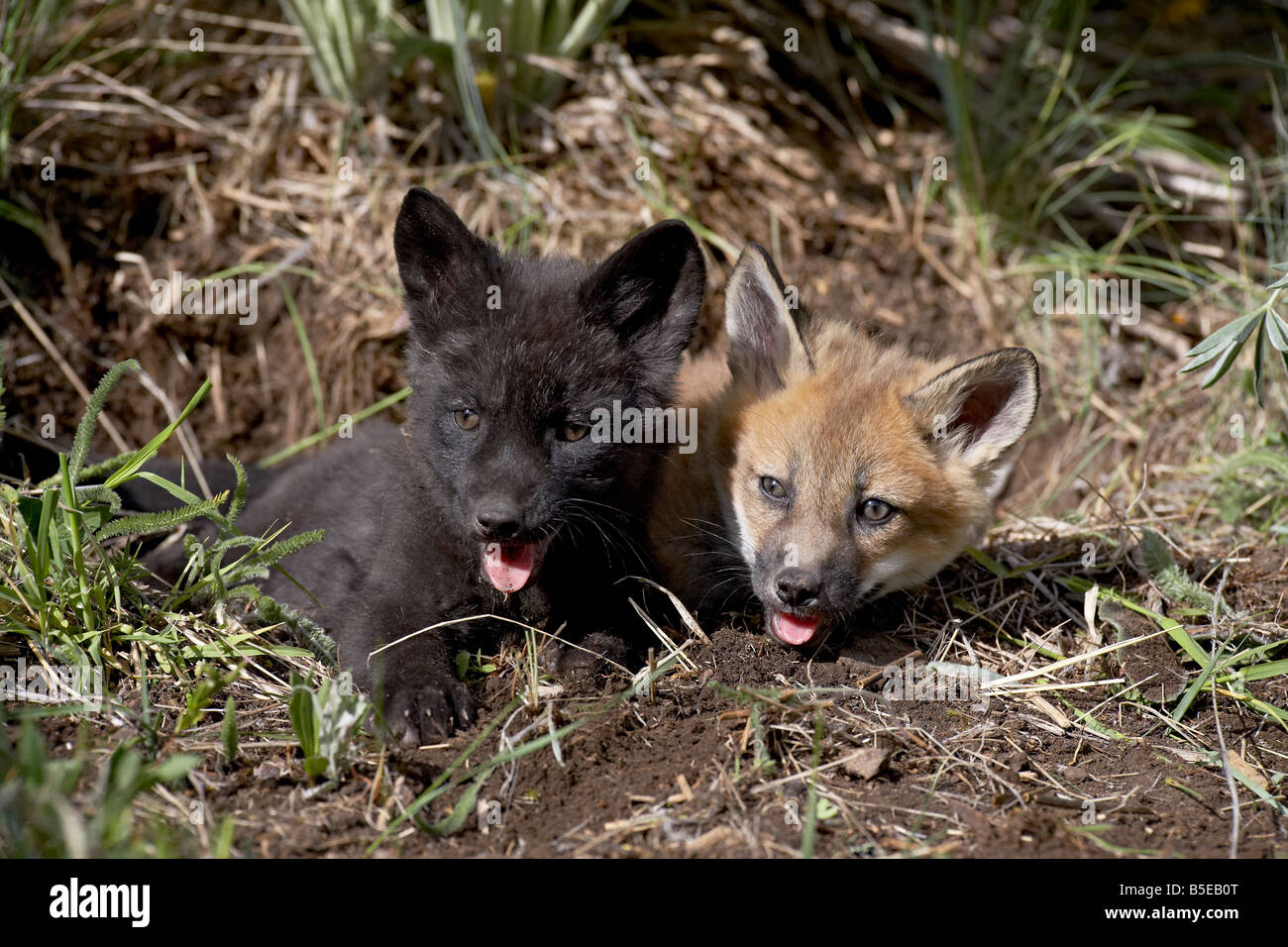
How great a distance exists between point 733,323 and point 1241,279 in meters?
3.20

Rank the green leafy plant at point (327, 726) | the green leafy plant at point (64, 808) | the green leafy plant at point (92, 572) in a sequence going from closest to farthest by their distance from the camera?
the green leafy plant at point (64, 808)
the green leafy plant at point (327, 726)
the green leafy plant at point (92, 572)

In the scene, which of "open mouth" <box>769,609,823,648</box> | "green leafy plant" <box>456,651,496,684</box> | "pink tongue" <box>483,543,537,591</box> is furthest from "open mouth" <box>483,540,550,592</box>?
"open mouth" <box>769,609,823,648</box>

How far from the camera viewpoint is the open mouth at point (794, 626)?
11.1 ft

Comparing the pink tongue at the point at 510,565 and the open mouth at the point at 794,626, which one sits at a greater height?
the pink tongue at the point at 510,565

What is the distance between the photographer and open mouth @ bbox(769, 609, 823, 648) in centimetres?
338

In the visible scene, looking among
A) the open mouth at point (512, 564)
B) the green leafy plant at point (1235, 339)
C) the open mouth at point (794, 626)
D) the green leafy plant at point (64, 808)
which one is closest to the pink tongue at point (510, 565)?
the open mouth at point (512, 564)

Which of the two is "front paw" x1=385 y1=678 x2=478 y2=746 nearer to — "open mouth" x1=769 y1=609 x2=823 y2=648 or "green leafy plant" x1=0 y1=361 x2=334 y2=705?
"green leafy plant" x1=0 y1=361 x2=334 y2=705

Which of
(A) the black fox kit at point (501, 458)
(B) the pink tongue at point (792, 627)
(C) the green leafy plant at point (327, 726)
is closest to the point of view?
(C) the green leafy plant at point (327, 726)

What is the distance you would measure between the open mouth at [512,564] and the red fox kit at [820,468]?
599mm

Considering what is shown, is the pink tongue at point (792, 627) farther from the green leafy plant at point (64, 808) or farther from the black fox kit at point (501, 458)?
the green leafy plant at point (64, 808)

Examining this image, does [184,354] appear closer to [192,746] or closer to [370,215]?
[370,215]

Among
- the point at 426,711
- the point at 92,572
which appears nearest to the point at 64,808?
the point at 426,711

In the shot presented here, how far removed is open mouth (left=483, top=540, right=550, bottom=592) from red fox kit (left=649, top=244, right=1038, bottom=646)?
0.60m

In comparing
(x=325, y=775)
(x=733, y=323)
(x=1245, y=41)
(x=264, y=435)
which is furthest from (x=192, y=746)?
(x=1245, y=41)
